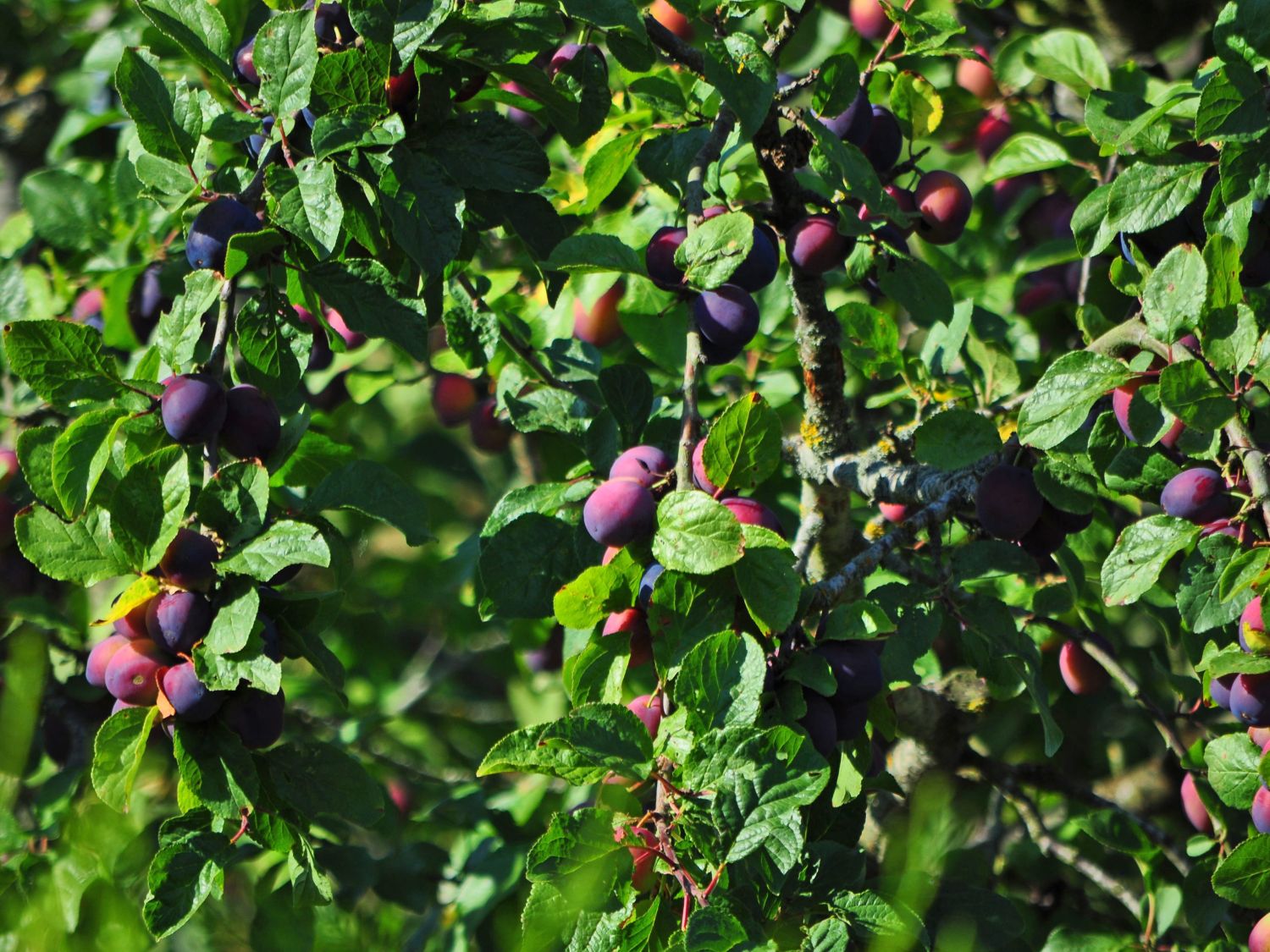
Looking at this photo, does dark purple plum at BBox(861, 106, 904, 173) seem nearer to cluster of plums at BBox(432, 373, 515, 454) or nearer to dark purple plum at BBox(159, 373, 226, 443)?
dark purple plum at BBox(159, 373, 226, 443)

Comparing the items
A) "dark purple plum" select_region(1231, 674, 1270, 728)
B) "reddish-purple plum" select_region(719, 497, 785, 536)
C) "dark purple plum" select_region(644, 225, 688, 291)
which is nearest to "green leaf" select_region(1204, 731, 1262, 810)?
"dark purple plum" select_region(1231, 674, 1270, 728)

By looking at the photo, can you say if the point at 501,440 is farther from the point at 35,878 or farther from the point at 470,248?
the point at 35,878

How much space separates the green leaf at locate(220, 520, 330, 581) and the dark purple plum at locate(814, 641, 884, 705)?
1.15 feet

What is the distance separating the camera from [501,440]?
1.78m

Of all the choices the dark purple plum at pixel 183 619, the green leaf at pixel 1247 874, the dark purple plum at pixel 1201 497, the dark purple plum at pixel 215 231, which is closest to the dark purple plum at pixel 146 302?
the dark purple plum at pixel 215 231

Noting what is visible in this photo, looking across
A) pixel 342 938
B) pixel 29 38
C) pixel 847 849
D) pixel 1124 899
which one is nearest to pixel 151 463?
pixel 342 938

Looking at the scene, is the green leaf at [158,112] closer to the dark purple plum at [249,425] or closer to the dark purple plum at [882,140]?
the dark purple plum at [249,425]

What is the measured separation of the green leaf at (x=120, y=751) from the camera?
35.8 inches

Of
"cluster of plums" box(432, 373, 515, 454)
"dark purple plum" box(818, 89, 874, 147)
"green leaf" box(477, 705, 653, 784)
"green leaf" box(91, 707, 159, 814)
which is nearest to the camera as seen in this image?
"green leaf" box(477, 705, 653, 784)

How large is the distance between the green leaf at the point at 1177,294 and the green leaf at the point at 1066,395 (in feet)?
0.14

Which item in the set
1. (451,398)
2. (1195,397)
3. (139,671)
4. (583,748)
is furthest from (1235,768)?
(451,398)

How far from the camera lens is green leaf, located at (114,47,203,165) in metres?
0.97

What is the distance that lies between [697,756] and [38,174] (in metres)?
1.21

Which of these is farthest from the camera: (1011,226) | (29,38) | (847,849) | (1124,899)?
(29,38)
